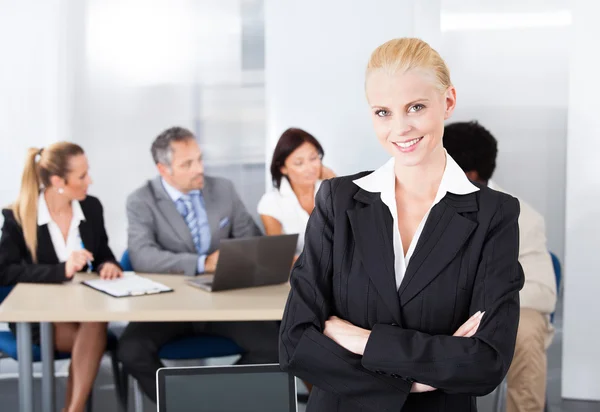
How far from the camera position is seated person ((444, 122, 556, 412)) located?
3.38m

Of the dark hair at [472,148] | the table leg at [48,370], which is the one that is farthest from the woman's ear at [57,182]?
the dark hair at [472,148]

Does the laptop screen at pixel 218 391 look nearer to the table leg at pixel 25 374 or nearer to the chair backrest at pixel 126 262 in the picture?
the table leg at pixel 25 374

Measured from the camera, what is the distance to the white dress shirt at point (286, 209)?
4406 mm

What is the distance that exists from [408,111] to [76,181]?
301 cm

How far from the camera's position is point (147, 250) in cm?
399

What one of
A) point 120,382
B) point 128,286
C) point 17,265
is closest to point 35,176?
point 17,265

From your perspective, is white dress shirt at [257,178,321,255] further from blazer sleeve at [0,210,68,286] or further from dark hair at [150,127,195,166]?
blazer sleeve at [0,210,68,286]

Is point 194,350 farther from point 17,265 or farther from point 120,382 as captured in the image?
point 17,265

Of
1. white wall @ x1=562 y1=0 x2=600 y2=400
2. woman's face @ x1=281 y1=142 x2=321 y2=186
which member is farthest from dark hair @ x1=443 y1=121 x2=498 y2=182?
woman's face @ x1=281 y1=142 x2=321 y2=186

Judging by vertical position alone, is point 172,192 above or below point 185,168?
below

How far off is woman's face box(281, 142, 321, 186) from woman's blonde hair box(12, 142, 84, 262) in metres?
1.19

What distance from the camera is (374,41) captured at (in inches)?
183

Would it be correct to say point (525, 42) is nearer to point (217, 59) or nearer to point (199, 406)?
point (217, 59)

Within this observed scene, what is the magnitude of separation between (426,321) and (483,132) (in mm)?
2530
